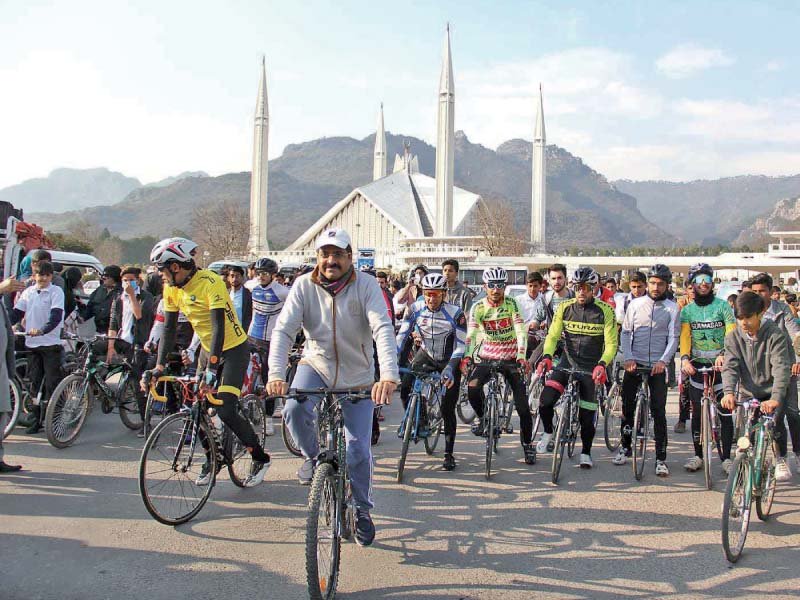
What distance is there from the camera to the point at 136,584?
13.0ft

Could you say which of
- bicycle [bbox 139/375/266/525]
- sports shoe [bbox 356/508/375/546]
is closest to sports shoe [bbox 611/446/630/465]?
sports shoe [bbox 356/508/375/546]

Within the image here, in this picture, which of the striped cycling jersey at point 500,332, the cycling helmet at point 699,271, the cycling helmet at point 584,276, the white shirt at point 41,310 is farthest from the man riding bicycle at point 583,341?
the white shirt at point 41,310

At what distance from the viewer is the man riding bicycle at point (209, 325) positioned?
5195 mm

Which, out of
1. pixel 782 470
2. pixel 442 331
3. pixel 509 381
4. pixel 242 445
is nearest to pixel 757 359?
pixel 782 470

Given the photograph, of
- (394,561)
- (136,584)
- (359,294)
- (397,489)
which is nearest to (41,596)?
(136,584)

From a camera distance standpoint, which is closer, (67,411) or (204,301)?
(204,301)

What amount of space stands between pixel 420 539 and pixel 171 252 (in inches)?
108

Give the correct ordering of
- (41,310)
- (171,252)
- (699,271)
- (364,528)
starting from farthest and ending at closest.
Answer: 1. (41,310)
2. (699,271)
3. (171,252)
4. (364,528)

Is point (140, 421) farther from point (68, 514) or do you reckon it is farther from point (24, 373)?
point (68, 514)

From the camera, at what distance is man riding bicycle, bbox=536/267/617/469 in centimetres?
655

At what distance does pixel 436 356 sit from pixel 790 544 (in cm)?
324

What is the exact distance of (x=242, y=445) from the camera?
5.82 metres

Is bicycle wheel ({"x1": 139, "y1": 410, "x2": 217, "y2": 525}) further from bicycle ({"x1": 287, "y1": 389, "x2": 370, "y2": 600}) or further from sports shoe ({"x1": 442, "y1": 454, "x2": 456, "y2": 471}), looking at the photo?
sports shoe ({"x1": 442, "y1": 454, "x2": 456, "y2": 471})

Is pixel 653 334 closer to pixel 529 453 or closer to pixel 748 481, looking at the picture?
pixel 529 453
